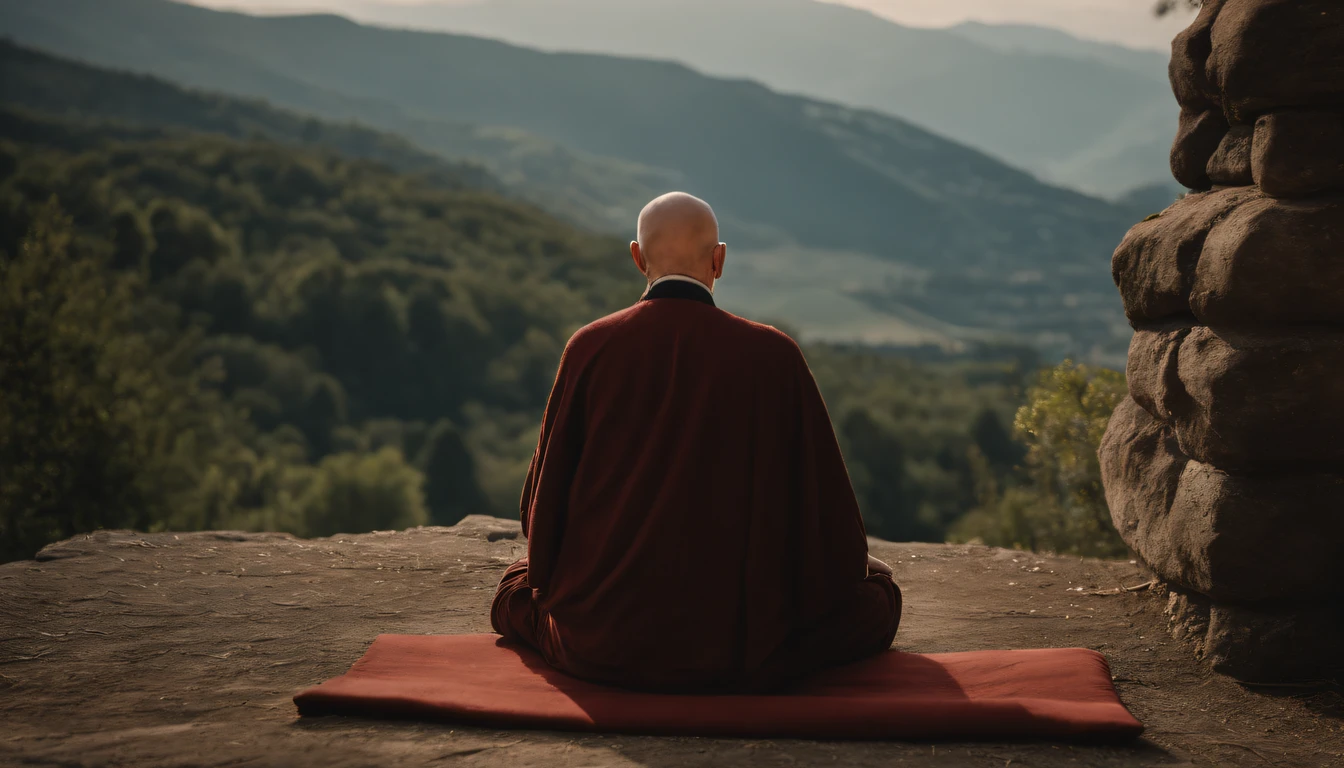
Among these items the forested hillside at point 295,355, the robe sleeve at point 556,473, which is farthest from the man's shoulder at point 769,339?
the forested hillside at point 295,355

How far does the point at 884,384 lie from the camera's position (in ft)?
274

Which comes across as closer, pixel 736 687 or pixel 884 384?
pixel 736 687

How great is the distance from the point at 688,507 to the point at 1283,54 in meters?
2.66

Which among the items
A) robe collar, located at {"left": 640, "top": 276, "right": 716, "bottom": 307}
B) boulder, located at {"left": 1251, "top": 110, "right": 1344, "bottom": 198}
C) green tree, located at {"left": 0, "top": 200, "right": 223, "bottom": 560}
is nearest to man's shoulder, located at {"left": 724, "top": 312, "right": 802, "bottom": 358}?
robe collar, located at {"left": 640, "top": 276, "right": 716, "bottom": 307}

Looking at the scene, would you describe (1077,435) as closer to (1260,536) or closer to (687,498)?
(1260,536)

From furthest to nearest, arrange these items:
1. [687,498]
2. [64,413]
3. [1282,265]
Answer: [64,413], [1282,265], [687,498]

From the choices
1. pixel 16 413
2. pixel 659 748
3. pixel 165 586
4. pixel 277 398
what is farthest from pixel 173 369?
pixel 659 748

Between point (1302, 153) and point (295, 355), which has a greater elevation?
point (1302, 153)

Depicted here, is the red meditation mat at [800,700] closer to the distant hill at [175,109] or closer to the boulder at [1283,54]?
the boulder at [1283,54]

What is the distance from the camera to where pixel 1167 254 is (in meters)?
4.60

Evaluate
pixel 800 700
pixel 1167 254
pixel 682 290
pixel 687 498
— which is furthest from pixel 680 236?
pixel 1167 254

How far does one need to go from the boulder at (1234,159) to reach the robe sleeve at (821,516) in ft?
6.52

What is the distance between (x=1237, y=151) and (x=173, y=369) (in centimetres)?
4781

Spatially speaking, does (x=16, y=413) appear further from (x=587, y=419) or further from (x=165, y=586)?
(x=587, y=419)
